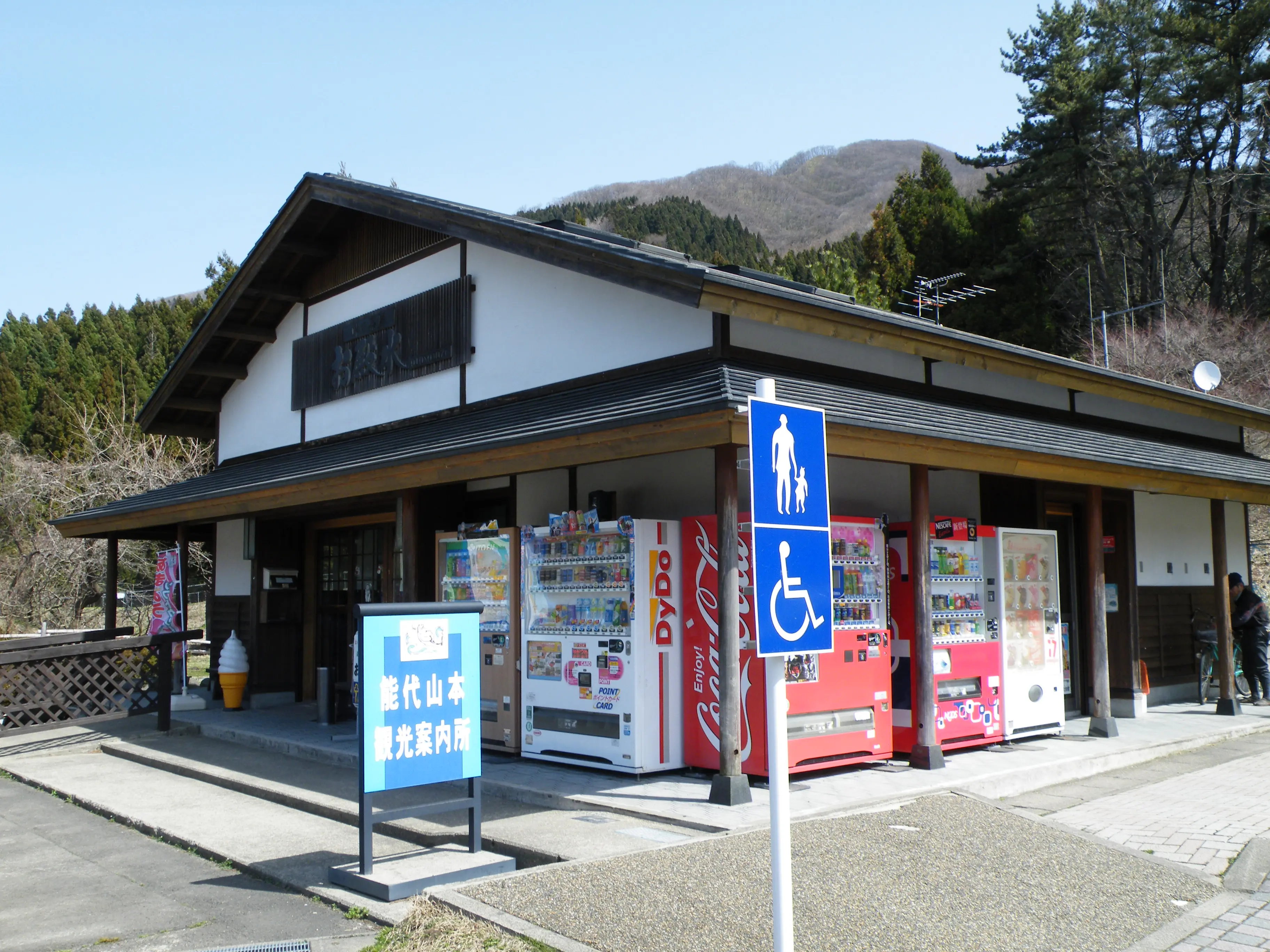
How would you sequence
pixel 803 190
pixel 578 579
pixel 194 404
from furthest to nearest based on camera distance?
pixel 803 190 → pixel 194 404 → pixel 578 579

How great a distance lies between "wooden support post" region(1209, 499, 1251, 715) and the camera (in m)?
12.1

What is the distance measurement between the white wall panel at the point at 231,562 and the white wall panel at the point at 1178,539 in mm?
12008

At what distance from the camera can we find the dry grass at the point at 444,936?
469 centimetres

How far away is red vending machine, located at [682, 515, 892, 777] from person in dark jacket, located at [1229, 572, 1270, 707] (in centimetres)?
717

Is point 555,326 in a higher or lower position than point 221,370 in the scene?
lower

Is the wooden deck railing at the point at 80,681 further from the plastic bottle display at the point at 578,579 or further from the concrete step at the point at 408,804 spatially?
the plastic bottle display at the point at 578,579

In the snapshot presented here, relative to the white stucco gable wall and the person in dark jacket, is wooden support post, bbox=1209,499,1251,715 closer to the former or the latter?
the person in dark jacket

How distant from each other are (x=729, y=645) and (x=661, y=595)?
1158 mm

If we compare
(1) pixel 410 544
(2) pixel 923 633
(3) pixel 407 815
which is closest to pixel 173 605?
(1) pixel 410 544

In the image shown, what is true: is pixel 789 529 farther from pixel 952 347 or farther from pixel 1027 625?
pixel 1027 625

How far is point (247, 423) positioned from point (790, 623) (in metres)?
13.5

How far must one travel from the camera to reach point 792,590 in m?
3.86

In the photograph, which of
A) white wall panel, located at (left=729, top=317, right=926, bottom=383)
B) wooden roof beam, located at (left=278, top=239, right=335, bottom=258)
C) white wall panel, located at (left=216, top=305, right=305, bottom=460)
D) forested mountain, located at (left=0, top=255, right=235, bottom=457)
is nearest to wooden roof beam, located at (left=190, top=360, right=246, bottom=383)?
white wall panel, located at (left=216, top=305, right=305, bottom=460)

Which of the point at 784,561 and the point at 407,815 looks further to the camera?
the point at 407,815
